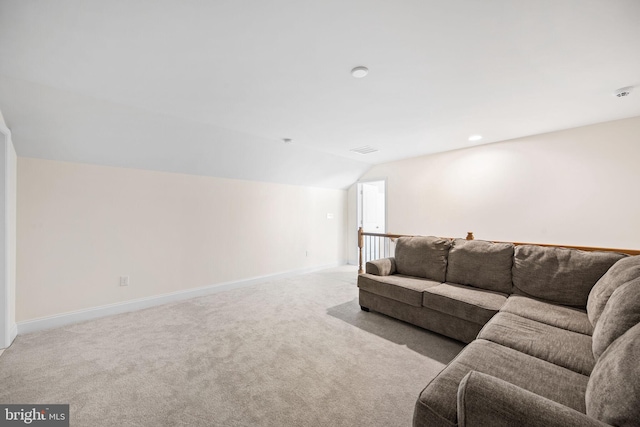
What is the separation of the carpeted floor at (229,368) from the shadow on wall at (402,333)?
1 centimetres

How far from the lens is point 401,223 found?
523cm

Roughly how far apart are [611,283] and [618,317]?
69 centimetres

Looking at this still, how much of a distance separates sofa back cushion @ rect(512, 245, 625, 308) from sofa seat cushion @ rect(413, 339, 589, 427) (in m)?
1.23

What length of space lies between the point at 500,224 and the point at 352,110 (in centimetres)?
304

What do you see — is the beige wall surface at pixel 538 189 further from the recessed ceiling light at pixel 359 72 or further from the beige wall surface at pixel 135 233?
the recessed ceiling light at pixel 359 72

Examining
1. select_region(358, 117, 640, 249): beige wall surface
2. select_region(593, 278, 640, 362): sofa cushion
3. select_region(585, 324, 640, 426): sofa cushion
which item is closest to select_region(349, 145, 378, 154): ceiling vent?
select_region(358, 117, 640, 249): beige wall surface

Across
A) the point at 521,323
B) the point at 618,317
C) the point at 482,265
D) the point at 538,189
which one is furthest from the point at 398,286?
the point at 538,189

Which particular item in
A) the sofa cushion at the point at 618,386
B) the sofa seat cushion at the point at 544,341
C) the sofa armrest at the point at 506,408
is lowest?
the sofa seat cushion at the point at 544,341

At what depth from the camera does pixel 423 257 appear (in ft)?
10.8

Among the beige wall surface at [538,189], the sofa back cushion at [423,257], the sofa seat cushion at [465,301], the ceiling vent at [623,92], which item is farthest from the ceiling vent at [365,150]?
the ceiling vent at [623,92]

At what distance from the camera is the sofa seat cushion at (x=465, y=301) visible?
2.29 m

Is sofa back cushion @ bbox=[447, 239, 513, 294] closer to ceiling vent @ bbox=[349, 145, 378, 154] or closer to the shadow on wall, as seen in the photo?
the shadow on wall

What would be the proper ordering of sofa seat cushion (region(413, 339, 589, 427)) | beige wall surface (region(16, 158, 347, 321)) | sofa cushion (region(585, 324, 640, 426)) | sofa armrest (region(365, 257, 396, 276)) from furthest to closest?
sofa armrest (region(365, 257, 396, 276)) → beige wall surface (region(16, 158, 347, 321)) → sofa seat cushion (region(413, 339, 589, 427)) → sofa cushion (region(585, 324, 640, 426))

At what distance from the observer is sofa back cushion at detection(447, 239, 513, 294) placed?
8.82ft
